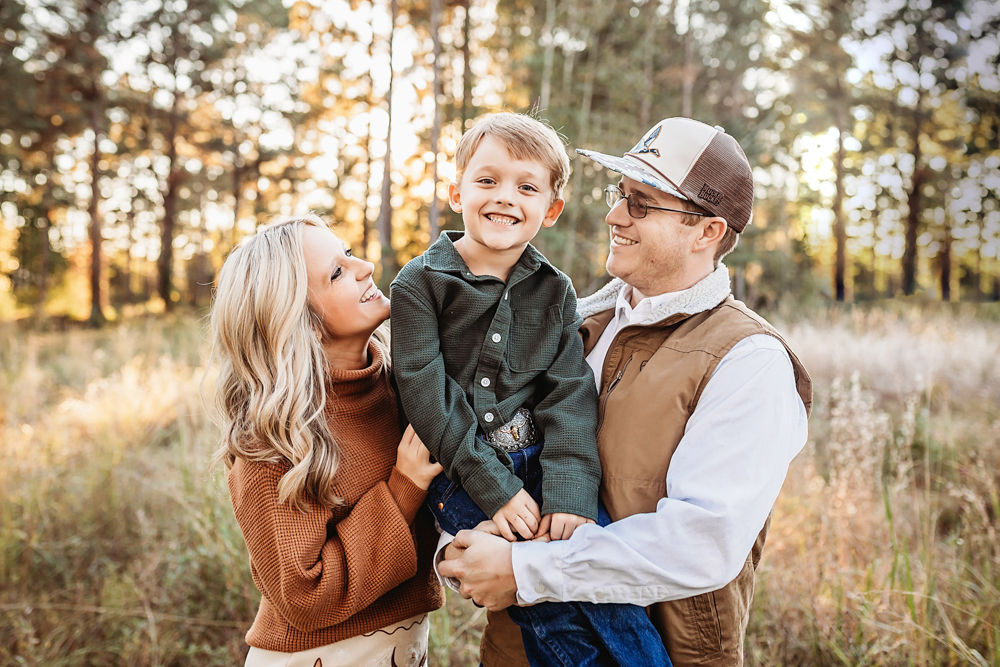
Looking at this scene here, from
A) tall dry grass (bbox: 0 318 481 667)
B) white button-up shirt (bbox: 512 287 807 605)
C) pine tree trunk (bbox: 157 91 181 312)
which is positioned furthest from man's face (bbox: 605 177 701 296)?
pine tree trunk (bbox: 157 91 181 312)

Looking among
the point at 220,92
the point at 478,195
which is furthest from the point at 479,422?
the point at 220,92

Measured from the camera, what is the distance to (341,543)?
73.7 inches

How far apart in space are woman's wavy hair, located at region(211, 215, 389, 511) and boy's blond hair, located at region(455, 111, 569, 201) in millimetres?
687

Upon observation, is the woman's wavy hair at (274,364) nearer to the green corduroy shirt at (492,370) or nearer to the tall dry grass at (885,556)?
the green corduroy shirt at (492,370)

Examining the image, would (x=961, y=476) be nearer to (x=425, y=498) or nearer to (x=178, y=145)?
(x=425, y=498)

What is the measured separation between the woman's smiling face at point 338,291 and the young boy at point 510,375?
0.12 meters

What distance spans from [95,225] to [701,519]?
20.9m

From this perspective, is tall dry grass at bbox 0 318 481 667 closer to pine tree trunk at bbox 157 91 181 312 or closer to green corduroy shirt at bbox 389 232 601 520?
green corduroy shirt at bbox 389 232 601 520

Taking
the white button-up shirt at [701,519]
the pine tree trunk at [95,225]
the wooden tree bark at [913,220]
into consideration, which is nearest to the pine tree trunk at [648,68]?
the white button-up shirt at [701,519]

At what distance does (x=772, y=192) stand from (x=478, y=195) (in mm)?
19667

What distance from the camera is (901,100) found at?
2048 cm

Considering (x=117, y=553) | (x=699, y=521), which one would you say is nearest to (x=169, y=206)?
(x=117, y=553)

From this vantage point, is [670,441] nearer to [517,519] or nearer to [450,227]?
[517,519]

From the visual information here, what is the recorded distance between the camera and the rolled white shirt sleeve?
1622 mm
